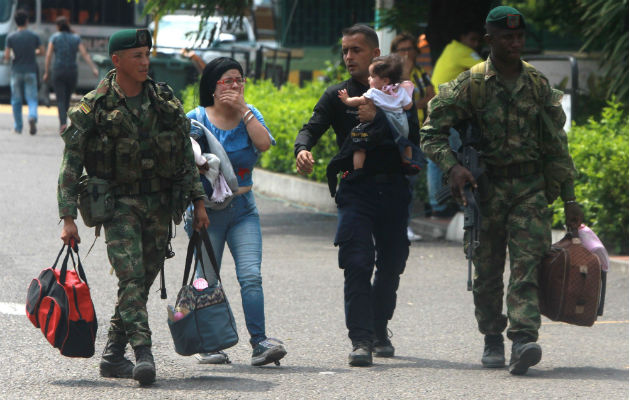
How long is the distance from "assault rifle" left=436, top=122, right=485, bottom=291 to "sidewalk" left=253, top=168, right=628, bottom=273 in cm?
361

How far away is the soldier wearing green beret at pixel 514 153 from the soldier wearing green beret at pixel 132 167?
1.35 metres

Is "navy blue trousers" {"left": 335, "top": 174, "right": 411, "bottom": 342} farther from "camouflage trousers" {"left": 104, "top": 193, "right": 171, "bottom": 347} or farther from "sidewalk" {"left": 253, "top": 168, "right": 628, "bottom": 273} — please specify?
"sidewalk" {"left": 253, "top": 168, "right": 628, "bottom": 273}

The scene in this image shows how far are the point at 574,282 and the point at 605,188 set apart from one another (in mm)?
3882

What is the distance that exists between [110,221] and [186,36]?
8.44m

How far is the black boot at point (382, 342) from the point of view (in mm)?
6598

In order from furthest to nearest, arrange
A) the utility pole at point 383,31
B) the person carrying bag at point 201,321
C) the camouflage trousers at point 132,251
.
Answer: the utility pole at point 383,31, the person carrying bag at point 201,321, the camouflage trousers at point 132,251

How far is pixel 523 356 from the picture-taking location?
5.96 m

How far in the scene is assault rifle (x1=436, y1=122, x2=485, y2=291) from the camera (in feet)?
19.8

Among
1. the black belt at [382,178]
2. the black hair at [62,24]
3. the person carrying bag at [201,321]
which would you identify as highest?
the black belt at [382,178]

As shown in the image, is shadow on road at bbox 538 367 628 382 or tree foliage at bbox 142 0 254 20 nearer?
shadow on road at bbox 538 367 628 382

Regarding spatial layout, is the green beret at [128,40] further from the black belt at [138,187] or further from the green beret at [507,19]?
the green beret at [507,19]

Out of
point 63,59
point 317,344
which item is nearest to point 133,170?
point 317,344

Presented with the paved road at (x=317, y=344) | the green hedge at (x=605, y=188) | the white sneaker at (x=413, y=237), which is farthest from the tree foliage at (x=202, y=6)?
the green hedge at (x=605, y=188)

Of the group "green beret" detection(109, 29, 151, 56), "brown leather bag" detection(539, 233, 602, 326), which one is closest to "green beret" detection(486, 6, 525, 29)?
"brown leather bag" detection(539, 233, 602, 326)
